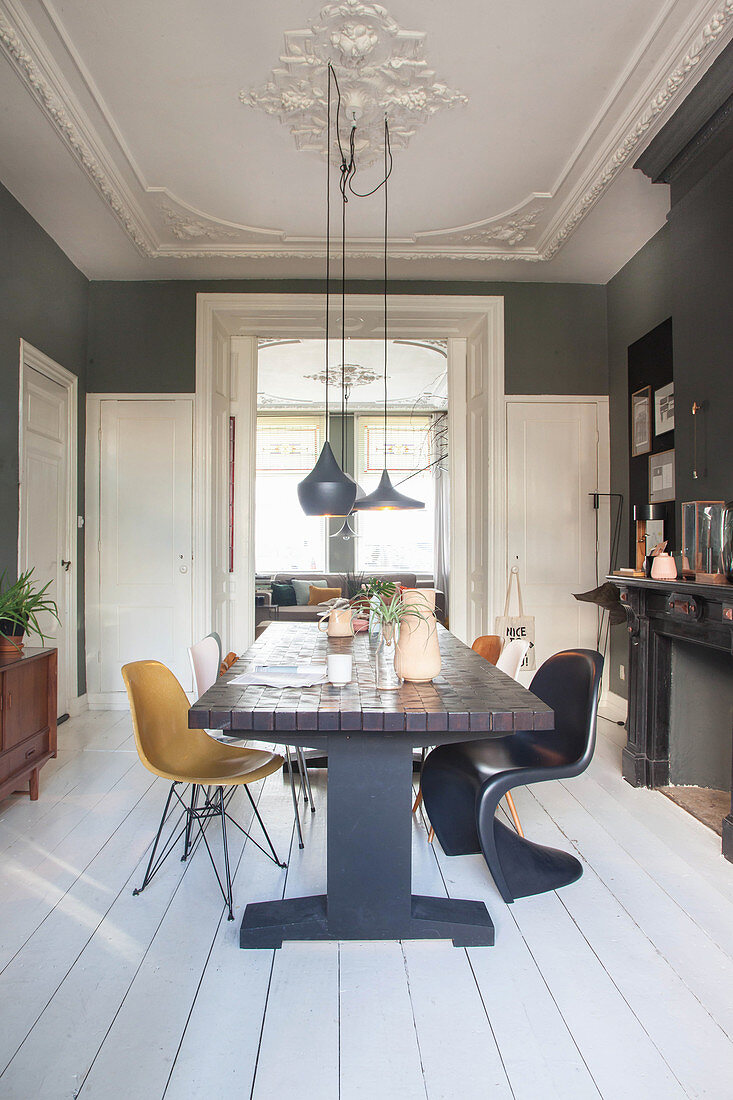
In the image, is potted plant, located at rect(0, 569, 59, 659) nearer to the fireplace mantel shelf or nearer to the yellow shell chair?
the yellow shell chair

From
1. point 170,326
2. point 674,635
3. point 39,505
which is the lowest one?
point 674,635

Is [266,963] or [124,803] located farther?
[124,803]

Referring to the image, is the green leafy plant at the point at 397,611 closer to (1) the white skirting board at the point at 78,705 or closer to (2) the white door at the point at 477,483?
(2) the white door at the point at 477,483

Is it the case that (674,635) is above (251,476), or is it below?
below

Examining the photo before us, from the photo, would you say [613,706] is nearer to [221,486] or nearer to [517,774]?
[517,774]

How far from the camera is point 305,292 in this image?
4.90 metres

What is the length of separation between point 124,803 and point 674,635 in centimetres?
265

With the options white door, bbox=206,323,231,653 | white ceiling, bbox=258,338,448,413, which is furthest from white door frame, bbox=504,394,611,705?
white door, bbox=206,323,231,653

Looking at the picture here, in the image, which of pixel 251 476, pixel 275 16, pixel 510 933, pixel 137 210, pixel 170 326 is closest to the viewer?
pixel 510 933

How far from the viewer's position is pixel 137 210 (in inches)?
155

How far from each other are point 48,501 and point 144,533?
2.48 feet

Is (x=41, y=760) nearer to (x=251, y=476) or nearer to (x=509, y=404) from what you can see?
(x=251, y=476)

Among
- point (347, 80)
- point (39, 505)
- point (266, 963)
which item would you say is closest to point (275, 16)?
point (347, 80)

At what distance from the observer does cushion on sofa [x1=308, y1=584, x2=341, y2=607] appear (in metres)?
8.63
